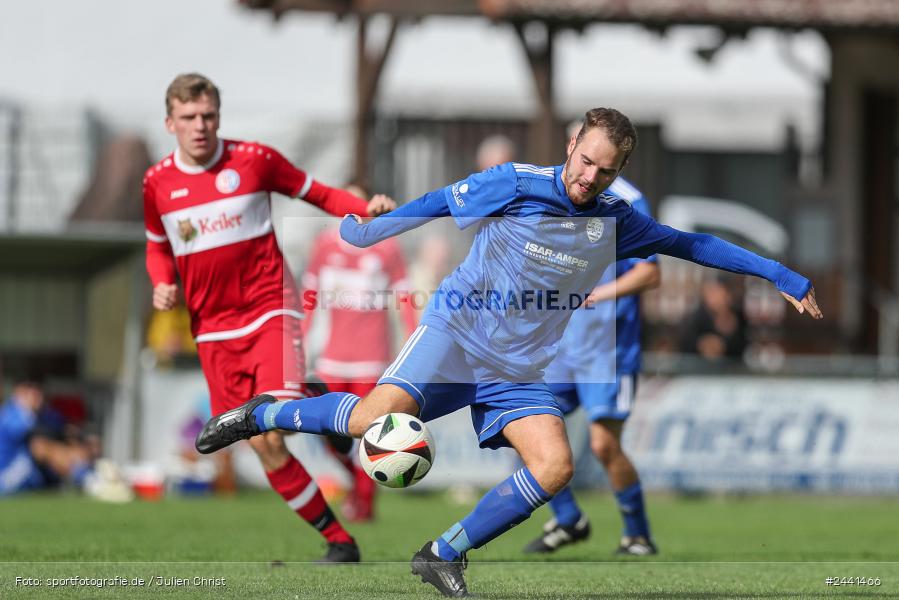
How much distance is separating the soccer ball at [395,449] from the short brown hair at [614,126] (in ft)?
4.58

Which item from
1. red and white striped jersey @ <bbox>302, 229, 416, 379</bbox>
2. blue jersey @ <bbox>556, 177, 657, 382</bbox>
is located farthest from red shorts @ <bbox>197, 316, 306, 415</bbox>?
red and white striped jersey @ <bbox>302, 229, 416, 379</bbox>

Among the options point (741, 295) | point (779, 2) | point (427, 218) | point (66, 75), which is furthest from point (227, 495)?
point (66, 75)

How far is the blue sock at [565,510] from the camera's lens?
9258 mm

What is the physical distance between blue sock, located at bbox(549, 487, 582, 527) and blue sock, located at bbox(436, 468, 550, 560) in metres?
2.80

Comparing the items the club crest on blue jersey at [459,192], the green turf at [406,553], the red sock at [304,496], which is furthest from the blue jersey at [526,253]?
the red sock at [304,496]

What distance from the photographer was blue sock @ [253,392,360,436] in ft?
22.0

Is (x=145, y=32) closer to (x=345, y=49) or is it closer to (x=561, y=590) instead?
(x=345, y=49)

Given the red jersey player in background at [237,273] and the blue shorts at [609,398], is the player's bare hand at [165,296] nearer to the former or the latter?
the red jersey player in background at [237,273]

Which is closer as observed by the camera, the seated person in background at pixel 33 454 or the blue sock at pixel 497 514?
the blue sock at pixel 497 514

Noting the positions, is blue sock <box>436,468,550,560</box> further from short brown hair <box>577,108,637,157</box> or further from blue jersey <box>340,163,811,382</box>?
short brown hair <box>577,108,637,157</box>

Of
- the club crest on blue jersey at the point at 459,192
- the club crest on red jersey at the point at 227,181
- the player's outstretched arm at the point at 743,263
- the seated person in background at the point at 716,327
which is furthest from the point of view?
the seated person in background at the point at 716,327

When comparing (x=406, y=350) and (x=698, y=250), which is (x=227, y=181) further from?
(x=698, y=250)

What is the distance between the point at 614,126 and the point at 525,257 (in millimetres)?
690

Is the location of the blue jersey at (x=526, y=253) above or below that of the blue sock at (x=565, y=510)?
above
